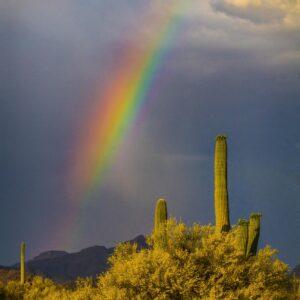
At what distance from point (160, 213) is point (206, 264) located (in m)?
4.25

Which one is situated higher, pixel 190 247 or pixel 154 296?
pixel 190 247

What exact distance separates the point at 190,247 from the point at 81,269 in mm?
170395

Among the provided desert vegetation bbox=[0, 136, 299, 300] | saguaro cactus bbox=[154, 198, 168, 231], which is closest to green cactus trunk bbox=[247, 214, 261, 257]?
desert vegetation bbox=[0, 136, 299, 300]

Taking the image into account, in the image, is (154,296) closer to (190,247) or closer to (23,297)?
(190,247)

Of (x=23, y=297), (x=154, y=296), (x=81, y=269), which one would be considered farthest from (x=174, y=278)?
(x=81, y=269)

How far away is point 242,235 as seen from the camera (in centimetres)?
3312

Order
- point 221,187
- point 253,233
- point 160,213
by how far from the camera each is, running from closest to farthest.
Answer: point 253,233 → point 221,187 → point 160,213

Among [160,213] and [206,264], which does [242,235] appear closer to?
[206,264]

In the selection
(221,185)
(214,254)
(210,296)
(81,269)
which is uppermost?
(81,269)

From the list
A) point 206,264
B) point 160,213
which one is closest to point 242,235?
point 206,264

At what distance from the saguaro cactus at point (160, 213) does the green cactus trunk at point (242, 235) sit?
4174 mm

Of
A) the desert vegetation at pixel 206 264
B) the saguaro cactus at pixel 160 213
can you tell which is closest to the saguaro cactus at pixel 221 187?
the desert vegetation at pixel 206 264

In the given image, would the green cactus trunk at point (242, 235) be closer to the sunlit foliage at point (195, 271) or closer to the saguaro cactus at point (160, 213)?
the sunlit foliage at point (195, 271)

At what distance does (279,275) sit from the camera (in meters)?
33.2
